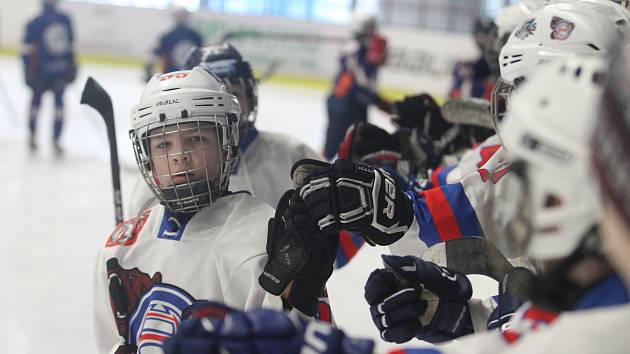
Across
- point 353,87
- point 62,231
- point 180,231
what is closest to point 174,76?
point 180,231

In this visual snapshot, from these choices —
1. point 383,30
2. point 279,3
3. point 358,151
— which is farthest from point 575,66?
point 279,3

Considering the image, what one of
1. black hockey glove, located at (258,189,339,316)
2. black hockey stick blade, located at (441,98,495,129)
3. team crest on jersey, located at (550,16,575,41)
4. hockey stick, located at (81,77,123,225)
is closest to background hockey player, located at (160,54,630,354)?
black hockey glove, located at (258,189,339,316)

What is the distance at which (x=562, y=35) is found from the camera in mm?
1386

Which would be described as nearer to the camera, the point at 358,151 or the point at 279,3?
the point at 358,151

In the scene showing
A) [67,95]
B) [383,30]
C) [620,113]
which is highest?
[620,113]

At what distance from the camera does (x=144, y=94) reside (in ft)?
4.88

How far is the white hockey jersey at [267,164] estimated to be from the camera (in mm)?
2146

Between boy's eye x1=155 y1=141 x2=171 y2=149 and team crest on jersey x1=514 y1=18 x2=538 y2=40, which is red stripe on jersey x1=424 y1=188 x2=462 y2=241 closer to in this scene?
team crest on jersey x1=514 y1=18 x2=538 y2=40

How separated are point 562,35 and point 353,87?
3572 millimetres

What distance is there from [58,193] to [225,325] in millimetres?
3787

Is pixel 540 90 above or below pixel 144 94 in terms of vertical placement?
above

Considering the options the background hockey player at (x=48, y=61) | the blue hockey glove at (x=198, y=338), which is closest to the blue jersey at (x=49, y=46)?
the background hockey player at (x=48, y=61)

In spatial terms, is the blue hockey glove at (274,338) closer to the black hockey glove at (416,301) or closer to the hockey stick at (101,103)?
the black hockey glove at (416,301)

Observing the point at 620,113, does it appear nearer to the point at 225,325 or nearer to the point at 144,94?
the point at 225,325
